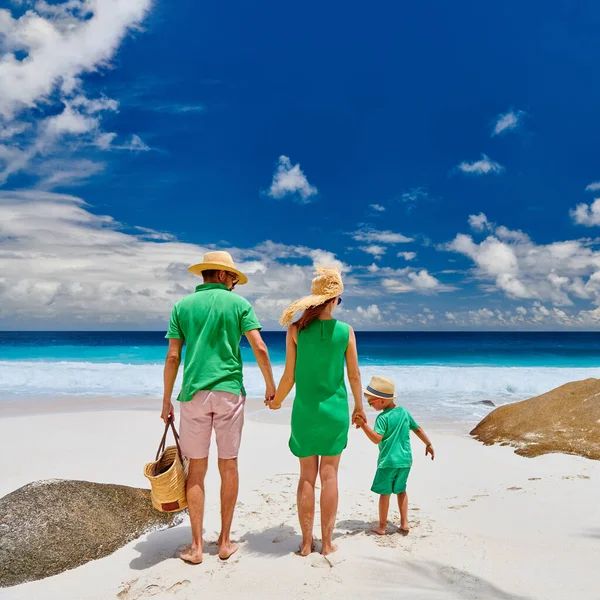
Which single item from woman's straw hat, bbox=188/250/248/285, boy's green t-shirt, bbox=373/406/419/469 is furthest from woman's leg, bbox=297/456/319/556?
woman's straw hat, bbox=188/250/248/285

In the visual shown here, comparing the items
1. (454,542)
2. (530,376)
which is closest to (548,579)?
(454,542)

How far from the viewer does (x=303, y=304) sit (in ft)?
11.1

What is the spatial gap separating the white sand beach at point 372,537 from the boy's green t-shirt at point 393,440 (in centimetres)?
55

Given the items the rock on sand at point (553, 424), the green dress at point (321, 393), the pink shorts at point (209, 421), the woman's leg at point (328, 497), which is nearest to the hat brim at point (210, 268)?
the green dress at point (321, 393)

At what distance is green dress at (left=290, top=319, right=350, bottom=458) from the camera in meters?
3.36

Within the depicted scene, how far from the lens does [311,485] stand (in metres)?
3.42

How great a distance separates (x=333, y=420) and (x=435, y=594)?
1147 millimetres

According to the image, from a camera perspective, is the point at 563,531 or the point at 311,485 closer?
the point at 311,485

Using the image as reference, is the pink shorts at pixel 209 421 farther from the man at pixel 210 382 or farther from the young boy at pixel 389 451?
the young boy at pixel 389 451

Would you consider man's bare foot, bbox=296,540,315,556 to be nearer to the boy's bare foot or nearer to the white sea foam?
the boy's bare foot

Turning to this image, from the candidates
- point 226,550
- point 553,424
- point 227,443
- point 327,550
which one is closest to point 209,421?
point 227,443

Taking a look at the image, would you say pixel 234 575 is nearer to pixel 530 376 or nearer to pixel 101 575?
pixel 101 575

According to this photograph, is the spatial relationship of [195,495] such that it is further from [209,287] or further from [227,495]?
[209,287]

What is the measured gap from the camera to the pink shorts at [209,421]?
3309 mm
